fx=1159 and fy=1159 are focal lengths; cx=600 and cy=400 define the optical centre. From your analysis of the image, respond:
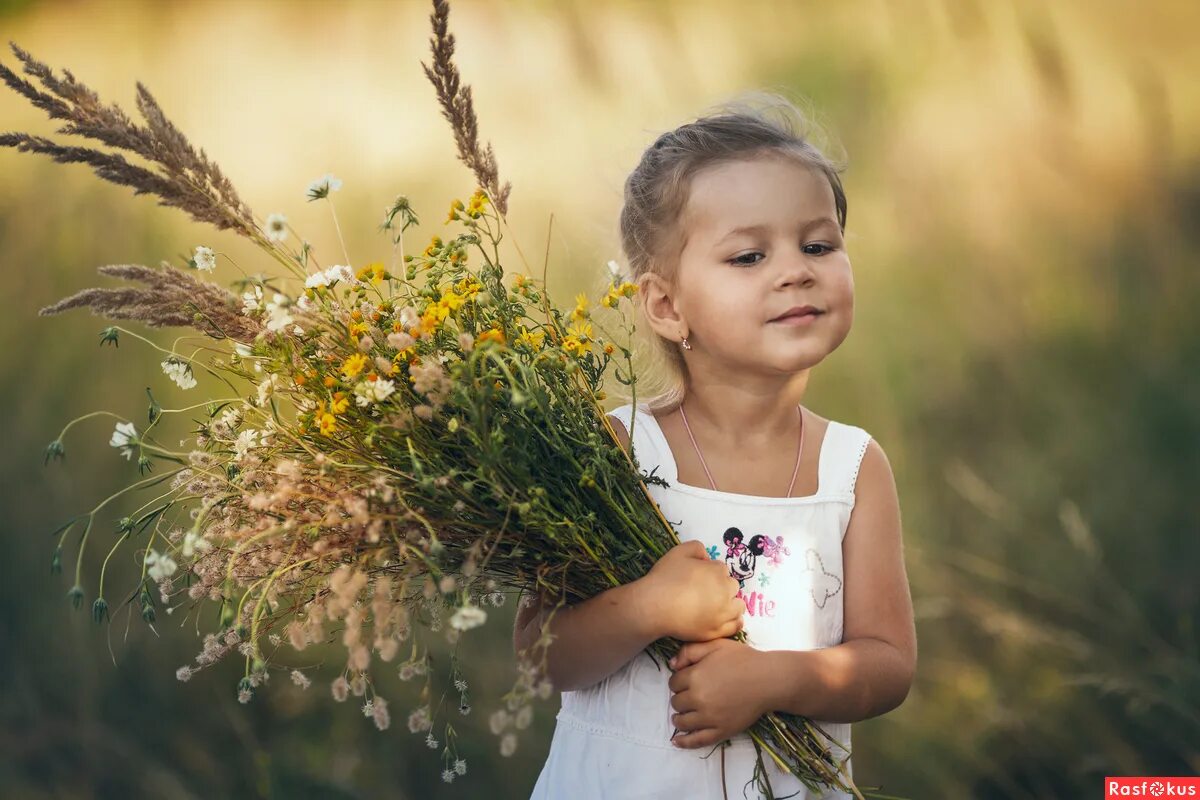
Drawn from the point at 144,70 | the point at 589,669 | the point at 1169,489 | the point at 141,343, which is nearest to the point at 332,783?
the point at 141,343

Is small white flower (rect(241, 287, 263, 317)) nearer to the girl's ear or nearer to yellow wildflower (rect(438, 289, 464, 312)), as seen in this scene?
yellow wildflower (rect(438, 289, 464, 312))

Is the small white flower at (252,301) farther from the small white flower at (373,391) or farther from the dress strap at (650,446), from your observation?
the dress strap at (650,446)

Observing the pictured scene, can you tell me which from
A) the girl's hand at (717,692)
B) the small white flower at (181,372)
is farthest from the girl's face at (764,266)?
the small white flower at (181,372)

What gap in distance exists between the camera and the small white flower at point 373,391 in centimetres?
148

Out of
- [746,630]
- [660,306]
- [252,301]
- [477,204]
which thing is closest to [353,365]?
[252,301]

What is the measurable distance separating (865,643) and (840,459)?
0.30m

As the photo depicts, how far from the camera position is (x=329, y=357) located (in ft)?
5.32

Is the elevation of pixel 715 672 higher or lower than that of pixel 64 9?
lower

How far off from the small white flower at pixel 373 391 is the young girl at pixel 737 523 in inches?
16.8

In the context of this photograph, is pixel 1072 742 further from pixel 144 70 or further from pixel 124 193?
pixel 144 70

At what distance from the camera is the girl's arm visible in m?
1.66

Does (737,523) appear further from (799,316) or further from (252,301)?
(252,301)

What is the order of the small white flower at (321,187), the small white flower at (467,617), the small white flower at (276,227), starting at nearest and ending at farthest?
the small white flower at (467,617), the small white flower at (276,227), the small white flower at (321,187)

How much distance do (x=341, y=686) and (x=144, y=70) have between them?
2.92m
